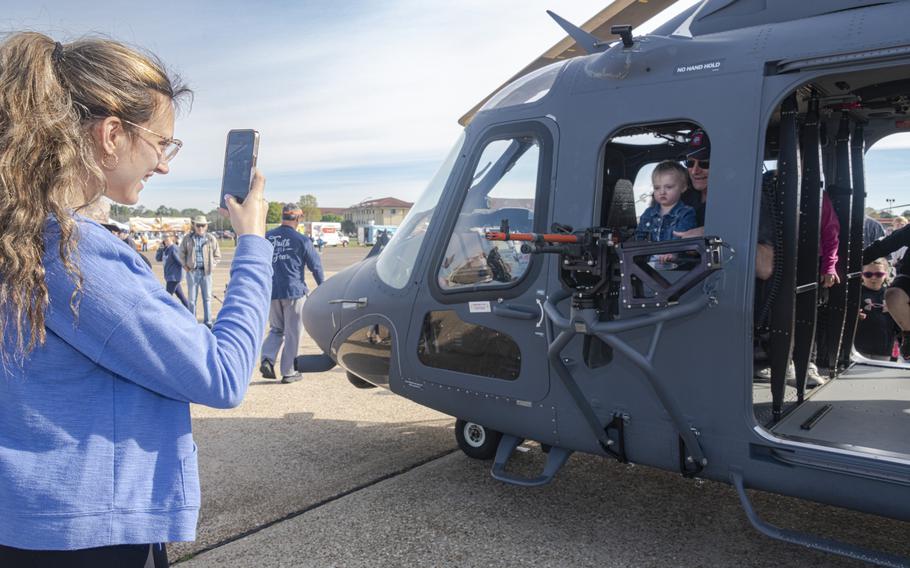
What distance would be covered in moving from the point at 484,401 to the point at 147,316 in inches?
110

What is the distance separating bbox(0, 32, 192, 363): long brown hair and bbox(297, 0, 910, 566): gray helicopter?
78.9 inches

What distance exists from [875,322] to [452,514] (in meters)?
3.95

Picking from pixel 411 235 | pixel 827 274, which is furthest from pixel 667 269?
pixel 411 235

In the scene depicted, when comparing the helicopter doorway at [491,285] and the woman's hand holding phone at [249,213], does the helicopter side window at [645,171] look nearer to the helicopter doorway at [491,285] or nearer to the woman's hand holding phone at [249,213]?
the helicopter doorway at [491,285]

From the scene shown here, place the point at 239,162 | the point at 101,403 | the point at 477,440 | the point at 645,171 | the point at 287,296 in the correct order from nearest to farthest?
the point at 101,403 < the point at 239,162 < the point at 645,171 < the point at 477,440 < the point at 287,296

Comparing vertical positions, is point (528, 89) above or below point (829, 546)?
above

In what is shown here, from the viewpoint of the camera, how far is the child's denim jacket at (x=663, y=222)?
3.52 meters

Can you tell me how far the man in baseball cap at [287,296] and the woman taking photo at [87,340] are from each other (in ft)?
19.3

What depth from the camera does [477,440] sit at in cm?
449

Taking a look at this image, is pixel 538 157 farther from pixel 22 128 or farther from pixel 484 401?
pixel 22 128

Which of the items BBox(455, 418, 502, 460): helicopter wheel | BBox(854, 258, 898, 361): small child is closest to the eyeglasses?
BBox(455, 418, 502, 460): helicopter wheel

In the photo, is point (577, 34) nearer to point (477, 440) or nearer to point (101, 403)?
point (477, 440)

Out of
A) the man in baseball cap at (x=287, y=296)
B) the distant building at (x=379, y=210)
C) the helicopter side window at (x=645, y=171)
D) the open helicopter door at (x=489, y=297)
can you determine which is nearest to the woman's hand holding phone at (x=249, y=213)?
the helicopter side window at (x=645, y=171)

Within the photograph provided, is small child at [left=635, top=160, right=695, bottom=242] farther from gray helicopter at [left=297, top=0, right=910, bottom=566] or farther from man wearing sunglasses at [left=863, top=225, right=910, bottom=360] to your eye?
man wearing sunglasses at [left=863, top=225, right=910, bottom=360]
